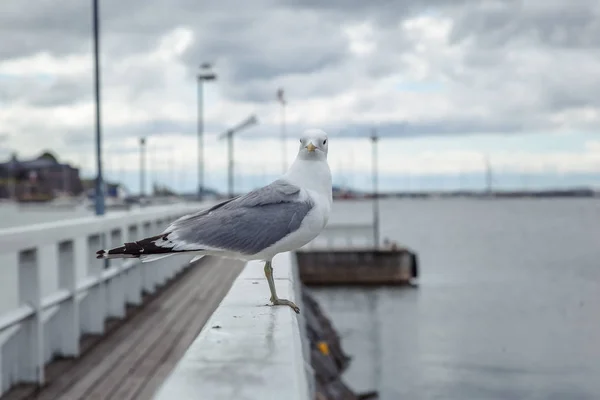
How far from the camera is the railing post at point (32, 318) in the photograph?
20.5 ft

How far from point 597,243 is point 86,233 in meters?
102

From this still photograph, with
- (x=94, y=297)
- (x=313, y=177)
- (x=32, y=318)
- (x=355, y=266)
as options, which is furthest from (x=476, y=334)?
(x=313, y=177)

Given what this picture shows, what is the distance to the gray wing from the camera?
355cm

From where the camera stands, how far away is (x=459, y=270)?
63.7 meters

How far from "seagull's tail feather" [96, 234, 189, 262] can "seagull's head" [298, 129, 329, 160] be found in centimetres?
89

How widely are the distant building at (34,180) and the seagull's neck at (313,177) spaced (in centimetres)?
11573

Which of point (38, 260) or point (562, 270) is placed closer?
point (38, 260)

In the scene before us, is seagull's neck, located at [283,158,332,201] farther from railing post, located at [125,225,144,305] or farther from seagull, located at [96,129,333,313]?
railing post, located at [125,225,144,305]

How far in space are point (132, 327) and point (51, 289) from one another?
1.14m

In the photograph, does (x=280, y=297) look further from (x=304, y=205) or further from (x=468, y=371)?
(x=468, y=371)

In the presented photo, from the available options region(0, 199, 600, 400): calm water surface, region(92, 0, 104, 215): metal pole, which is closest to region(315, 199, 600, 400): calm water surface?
region(0, 199, 600, 400): calm water surface

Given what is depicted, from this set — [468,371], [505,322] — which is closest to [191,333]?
[468,371]

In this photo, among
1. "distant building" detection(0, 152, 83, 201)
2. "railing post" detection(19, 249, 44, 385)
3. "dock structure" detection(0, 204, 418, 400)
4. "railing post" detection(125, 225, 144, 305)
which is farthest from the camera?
"distant building" detection(0, 152, 83, 201)

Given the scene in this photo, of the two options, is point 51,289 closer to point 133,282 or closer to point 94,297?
point 94,297
